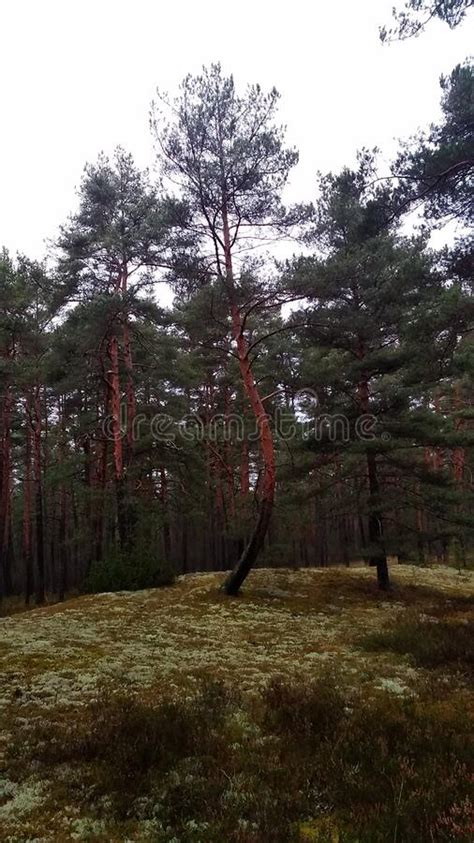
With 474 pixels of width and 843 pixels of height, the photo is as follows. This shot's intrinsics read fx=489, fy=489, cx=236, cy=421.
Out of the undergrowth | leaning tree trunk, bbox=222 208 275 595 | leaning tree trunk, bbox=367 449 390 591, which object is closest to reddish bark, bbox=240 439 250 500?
leaning tree trunk, bbox=367 449 390 591

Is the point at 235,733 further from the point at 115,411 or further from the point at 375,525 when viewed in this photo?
the point at 115,411

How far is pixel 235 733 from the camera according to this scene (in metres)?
4.86

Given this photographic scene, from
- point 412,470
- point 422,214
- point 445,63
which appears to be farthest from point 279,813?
point 412,470

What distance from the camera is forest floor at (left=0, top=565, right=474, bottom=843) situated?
3.35 m

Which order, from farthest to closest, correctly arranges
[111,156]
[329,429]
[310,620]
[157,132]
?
[111,156], [329,429], [157,132], [310,620]

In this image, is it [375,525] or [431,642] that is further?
[375,525]

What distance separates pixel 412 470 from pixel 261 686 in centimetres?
1088

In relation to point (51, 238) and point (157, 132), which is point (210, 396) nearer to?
point (51, 238)

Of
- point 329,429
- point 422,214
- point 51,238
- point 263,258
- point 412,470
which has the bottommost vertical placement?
point 412,470

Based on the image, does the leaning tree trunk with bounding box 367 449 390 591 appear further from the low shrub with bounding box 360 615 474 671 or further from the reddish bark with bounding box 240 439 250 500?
the reddish bark with bounding box 240 439 250 500

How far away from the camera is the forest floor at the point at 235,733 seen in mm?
3350

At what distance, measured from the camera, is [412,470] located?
614 inches

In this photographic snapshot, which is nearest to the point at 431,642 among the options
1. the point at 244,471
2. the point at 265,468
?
the point at 265,468

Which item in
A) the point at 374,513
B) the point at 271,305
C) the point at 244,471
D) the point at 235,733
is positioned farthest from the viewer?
the point at 244,471
